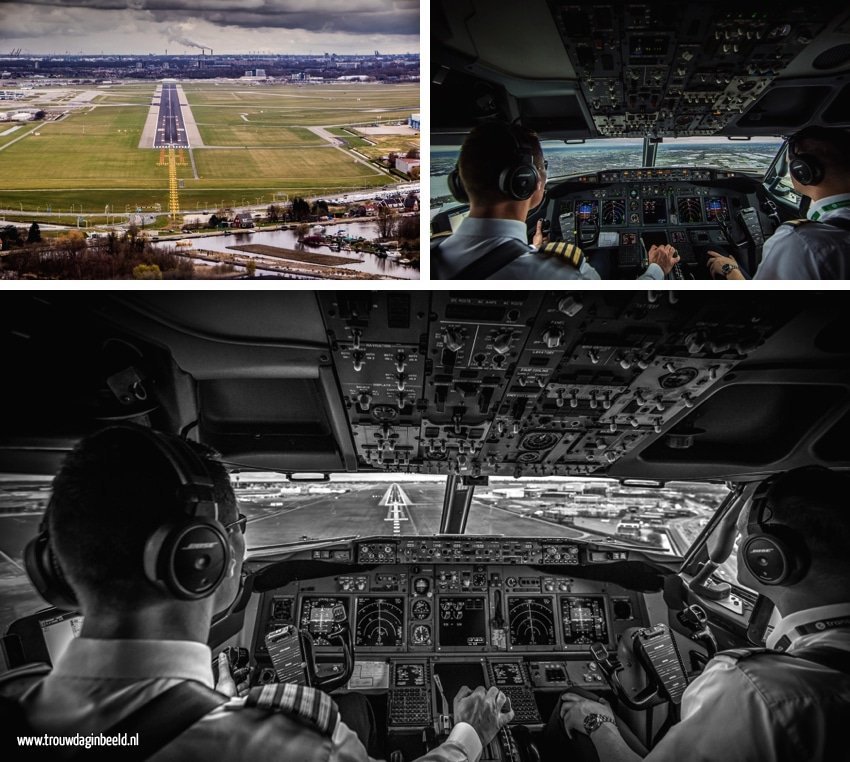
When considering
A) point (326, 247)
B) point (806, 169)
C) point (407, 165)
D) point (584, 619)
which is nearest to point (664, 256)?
point (806, 169)

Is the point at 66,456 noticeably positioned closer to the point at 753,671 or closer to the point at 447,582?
the point at 447,582

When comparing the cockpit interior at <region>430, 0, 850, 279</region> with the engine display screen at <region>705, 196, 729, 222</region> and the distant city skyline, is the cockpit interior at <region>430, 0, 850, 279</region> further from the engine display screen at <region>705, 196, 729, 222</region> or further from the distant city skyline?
the distant city skyline

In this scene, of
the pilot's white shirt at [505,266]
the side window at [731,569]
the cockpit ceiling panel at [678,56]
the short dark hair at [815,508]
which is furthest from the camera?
the side window at [731,569]

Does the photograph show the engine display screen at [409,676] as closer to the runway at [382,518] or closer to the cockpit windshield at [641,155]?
the runway at [382,518]

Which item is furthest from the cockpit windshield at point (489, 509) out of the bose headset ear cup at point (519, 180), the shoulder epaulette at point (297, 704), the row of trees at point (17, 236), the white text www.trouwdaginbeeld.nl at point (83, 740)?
the bose headset ear cup at point (519, 180)

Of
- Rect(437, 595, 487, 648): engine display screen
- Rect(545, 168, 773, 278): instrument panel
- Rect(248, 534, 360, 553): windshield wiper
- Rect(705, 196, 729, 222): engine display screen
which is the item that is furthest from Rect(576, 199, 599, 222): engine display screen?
Rect(437, 595, 487, 648): engine display screen

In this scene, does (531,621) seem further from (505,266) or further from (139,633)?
(505,266)
